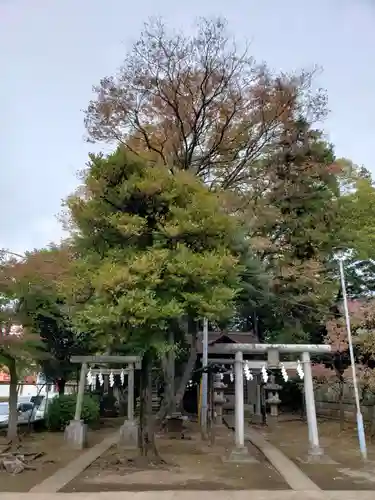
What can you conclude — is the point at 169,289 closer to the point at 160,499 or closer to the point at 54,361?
the point at 160,499

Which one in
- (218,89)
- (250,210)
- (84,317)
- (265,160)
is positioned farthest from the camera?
(265,160)

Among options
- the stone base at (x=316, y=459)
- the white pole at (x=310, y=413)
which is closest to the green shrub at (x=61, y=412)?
the white pole at (x=310, y=413)

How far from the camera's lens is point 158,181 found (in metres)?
11.7

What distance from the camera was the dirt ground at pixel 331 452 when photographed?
34.1 feet

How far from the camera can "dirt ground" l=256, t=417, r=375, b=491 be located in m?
10.4

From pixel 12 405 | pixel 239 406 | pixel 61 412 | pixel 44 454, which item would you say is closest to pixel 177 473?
pixel 239 406

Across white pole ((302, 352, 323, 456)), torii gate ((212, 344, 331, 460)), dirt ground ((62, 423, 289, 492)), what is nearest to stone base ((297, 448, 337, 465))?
white pole ((302, 352, 323, 456))

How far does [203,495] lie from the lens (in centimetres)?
887

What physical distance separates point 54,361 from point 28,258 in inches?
244

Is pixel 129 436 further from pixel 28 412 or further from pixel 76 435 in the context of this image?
pixel 28 412

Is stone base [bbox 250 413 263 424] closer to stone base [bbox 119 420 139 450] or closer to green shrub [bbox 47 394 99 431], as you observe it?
green shrub [bbox 47 394 99 431]

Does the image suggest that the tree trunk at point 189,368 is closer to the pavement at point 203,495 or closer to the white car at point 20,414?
the white car at point 20,414

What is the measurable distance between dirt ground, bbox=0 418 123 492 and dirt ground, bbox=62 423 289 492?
879 millimetres

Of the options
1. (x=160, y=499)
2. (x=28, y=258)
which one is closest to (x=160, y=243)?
(x=160, y=499)
